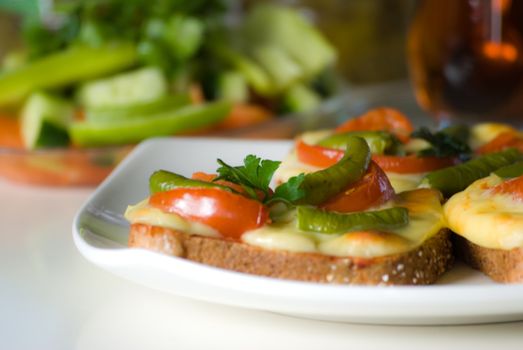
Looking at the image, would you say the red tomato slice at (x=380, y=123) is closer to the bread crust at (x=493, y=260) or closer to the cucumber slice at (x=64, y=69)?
the bread crust at (x=493, y=260)

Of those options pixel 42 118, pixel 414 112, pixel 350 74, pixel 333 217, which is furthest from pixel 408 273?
pixel 350 74

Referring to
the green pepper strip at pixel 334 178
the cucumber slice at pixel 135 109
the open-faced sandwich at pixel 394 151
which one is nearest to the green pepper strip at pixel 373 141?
the open-faced sandwich at pixel 394 151

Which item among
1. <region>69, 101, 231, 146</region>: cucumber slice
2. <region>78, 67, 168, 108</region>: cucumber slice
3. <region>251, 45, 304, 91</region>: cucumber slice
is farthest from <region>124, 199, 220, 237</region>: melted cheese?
<region>251, 45, 304, 91</region>: cucumber slice

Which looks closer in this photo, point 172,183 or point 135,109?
point 172,183

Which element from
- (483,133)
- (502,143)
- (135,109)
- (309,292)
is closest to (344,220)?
(309,292)

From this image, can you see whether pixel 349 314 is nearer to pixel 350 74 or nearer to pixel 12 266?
pixel 12 266

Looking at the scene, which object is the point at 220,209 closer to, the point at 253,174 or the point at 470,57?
the point at 253,174
